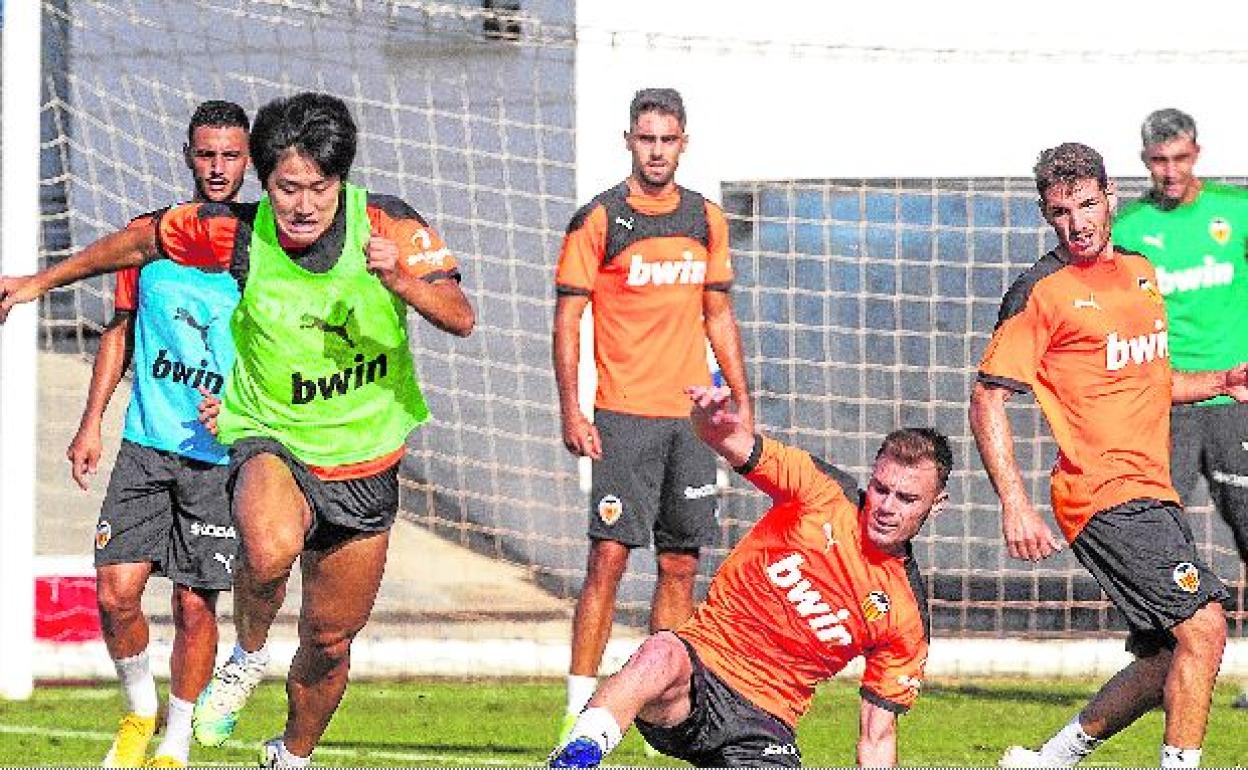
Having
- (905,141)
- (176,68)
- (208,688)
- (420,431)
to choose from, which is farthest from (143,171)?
(208,688)

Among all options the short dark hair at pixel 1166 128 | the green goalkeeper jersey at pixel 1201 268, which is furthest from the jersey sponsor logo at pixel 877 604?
the short dark hair at pixel 1166 128

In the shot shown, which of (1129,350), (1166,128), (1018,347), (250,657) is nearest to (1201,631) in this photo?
(1129,350)

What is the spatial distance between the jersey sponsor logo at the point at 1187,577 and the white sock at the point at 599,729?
6.76 feet

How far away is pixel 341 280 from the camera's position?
715 centimetres

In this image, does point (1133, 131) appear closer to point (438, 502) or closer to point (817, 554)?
point (438, 502)

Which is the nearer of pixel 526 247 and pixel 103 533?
pixel 103 533

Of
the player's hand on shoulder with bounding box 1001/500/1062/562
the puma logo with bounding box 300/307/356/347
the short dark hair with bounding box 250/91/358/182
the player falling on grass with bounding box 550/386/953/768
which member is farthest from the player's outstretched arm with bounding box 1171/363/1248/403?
the short dark hair with bounding box 250/91/358/182

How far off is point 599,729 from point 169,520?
270 centimetres

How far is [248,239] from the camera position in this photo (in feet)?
23.7

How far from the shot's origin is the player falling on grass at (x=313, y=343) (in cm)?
704

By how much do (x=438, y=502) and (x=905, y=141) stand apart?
2.95 metres

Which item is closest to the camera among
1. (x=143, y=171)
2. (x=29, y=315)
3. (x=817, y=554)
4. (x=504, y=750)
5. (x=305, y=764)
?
(x=817, y=554)

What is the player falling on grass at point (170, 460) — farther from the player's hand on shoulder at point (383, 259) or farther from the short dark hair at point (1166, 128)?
the short dark hair at point (1166, 128)

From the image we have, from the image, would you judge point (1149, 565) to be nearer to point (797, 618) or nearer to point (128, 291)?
point (797, 618)
